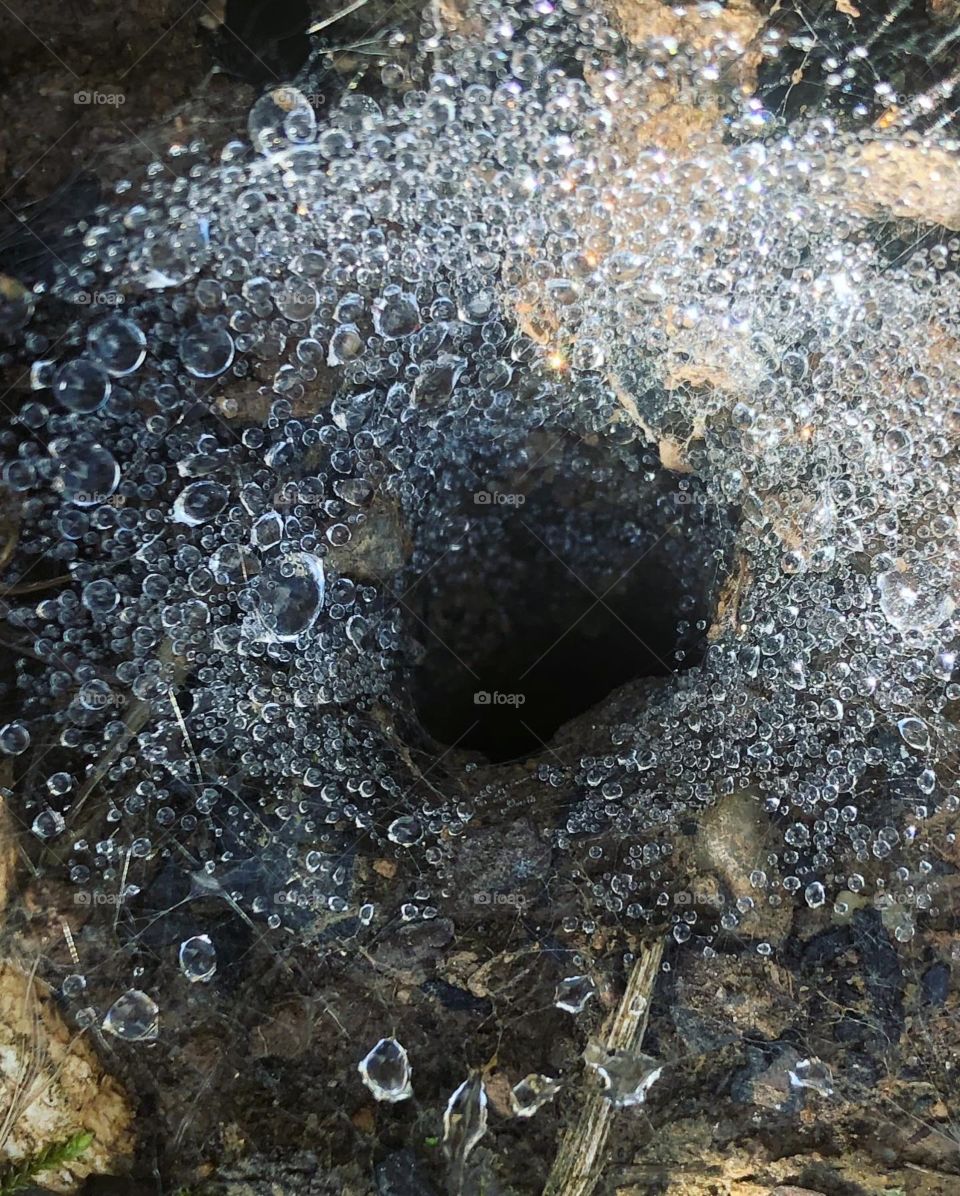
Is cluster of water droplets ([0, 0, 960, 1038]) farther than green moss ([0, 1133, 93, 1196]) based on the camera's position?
Yes

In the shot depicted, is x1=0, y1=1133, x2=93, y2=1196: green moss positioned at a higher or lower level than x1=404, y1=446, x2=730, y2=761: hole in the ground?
lower

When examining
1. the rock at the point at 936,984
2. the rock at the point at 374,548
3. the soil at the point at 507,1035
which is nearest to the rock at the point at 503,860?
the soil at the point at 507,1035

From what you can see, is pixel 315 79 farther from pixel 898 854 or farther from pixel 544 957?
pixel 898 854

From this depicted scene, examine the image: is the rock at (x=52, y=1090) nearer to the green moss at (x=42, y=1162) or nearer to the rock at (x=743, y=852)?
the green moss at (x=42, y=1162)

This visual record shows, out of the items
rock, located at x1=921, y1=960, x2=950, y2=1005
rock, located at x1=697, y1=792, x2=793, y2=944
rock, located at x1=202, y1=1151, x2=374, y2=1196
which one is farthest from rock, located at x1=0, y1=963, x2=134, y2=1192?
rock, located at x1=921, y1=960, x2=950, y2=1005

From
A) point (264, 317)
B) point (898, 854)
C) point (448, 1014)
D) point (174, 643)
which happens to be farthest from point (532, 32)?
point (448, 1014)

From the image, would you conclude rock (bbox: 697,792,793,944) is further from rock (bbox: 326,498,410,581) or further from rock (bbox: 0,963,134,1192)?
rock (bbox: 0,963,134,1192)

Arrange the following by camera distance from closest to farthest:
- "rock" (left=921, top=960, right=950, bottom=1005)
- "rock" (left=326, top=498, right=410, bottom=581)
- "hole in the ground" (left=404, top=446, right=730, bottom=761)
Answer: "rock" (left=921, top=960, right=950, bottom=1005) < "rock" (left=326, top=498, right=410, bottom=581) < "hole in the ground" (left=404, top=446, right=730, bottom=761)

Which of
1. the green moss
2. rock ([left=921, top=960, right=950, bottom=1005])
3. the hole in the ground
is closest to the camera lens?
the green moss
